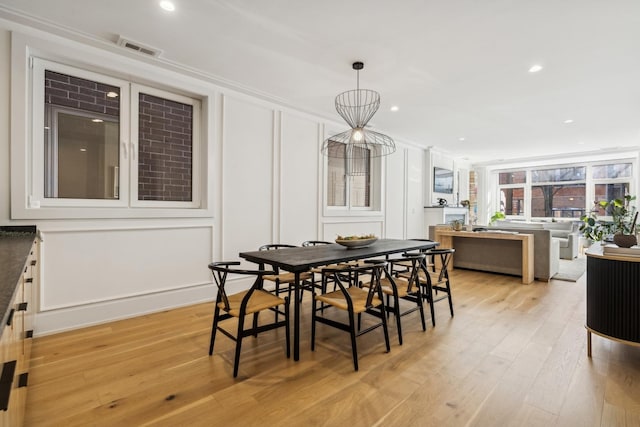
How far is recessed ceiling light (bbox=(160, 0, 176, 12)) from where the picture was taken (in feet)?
7.47

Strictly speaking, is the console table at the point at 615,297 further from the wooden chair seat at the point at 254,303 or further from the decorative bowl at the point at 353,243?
the wooden chair seat at the point at 254,303

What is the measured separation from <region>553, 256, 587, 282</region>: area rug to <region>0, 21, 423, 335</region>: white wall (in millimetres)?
3334

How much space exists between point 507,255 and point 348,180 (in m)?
2.83

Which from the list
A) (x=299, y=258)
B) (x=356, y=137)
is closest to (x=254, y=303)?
(x=299, y=258)

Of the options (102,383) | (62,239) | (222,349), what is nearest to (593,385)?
(222,349)

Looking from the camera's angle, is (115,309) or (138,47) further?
(115,309)

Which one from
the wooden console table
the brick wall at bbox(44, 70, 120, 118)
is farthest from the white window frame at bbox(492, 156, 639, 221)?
the brick wall at bbox(44, 70, 120, 118)

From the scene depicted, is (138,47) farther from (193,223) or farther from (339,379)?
(339,379)

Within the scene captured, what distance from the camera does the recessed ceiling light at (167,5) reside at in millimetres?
Result: 2277

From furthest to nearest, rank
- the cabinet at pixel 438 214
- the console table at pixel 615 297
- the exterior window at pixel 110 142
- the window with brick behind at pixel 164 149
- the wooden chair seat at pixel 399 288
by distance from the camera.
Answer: the cabinet at pixel 438 214 → the window with brick behind at pixel 164 149 → the exterior window at pixel 110 142 → the wooden chair seat at pixel 399 288 → the console table at pixel 615 297

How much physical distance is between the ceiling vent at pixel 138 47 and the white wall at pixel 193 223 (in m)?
0.18

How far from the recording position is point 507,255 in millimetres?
4957

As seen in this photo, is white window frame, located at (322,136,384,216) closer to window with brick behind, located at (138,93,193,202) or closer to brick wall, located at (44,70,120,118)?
window with brick behind, located at (138,93,193,202)

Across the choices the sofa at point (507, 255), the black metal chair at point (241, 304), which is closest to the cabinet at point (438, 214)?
the sofa at point (507, 255)
